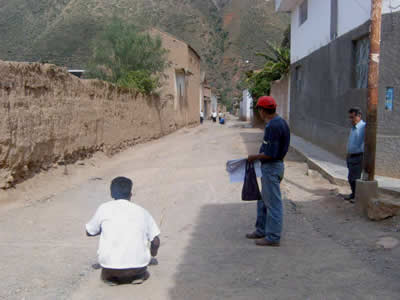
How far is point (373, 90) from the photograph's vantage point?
19.0 feet

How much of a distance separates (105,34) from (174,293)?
1704 centimetres

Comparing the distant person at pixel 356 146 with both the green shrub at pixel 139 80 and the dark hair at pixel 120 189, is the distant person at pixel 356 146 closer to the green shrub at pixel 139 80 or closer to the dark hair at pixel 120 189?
the dark hair at pixel 120 189

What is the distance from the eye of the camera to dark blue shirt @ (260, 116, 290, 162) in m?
4.50

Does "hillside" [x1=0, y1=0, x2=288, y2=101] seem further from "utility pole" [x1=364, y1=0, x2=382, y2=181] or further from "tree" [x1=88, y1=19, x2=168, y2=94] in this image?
"utility pole" [x1=364, y1=0, x2=382, y2=181]

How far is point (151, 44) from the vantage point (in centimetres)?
1934

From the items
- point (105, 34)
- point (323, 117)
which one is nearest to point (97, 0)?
point (105, 34)

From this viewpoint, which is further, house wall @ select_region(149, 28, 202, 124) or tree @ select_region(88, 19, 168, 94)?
house wall @ select_region(149, 28, 202, 124)

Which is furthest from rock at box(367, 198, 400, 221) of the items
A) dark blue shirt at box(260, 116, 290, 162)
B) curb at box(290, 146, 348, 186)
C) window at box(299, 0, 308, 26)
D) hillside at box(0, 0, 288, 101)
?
hillside at box(0, 0, 288, 101)

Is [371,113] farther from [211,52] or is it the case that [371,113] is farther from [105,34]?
[211,52]

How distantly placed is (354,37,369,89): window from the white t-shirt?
6.91 meters

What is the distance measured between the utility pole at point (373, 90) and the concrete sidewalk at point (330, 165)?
2.81 feet

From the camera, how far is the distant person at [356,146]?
632cm

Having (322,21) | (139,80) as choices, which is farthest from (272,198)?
(139,80)

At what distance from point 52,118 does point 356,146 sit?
6.23 metres
